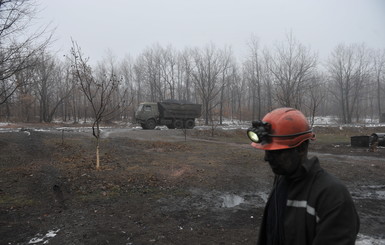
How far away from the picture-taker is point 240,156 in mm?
12148

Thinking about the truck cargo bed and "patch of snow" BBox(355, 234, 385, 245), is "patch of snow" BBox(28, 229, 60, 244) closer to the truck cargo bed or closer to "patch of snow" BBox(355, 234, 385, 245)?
"patch of snow" BBox(355, 234, 385, 245)

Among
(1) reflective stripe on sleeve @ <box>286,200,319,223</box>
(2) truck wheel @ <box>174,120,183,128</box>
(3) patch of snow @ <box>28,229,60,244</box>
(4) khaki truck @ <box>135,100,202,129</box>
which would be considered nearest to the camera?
(1) reflective stripe on sleeve @ <box>286,200,319,223</box>

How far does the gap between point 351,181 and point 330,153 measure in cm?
527

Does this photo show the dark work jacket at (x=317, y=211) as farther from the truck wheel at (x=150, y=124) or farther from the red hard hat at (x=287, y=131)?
the truck wheel at (x=150, y=124)

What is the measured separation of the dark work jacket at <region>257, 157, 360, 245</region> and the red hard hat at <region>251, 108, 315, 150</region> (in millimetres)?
156

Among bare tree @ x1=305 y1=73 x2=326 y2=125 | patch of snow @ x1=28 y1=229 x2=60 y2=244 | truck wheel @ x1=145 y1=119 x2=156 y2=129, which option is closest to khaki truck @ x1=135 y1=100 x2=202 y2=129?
Answer: truck wheel @ x1=145 y1=119 x2=156 y2=129

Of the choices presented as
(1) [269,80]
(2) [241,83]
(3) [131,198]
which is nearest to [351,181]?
(3) [131,198]

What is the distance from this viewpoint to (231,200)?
6699 mm

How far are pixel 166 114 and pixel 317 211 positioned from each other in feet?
84.6

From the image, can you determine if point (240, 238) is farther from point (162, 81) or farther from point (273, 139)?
point (162, 81)

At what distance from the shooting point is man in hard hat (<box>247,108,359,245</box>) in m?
1.38

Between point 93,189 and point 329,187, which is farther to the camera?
point 93,189

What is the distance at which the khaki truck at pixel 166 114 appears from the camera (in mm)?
26266

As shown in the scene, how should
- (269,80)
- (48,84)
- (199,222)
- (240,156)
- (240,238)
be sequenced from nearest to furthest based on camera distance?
(240,238) < (199,222) < (240,156) < (48,84) < (269,80)
